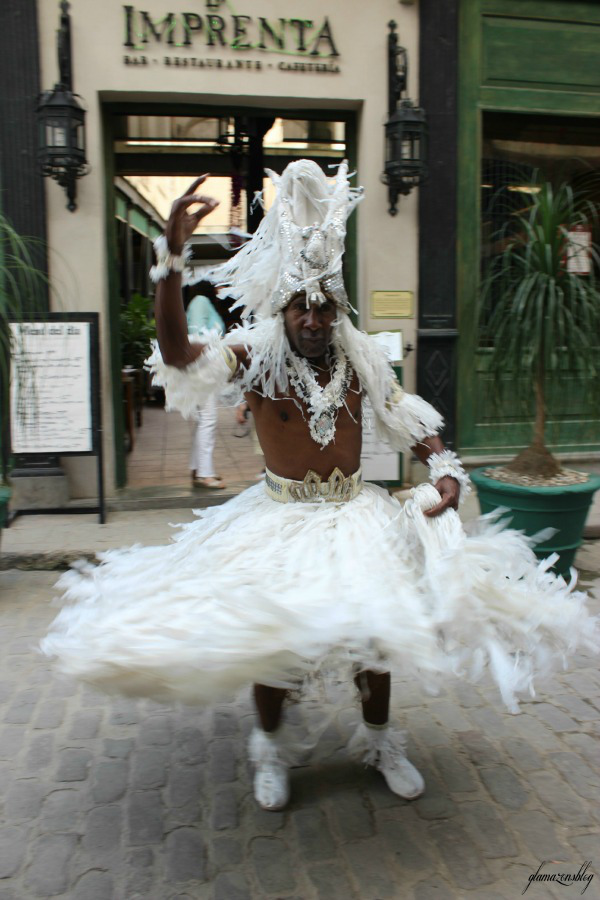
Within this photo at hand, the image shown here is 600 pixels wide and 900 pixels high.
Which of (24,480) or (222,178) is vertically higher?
(222,178)

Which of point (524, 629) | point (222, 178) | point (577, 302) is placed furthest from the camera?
point (222, 178)

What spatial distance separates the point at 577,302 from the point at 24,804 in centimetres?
375

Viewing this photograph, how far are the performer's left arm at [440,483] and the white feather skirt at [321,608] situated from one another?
3 cm

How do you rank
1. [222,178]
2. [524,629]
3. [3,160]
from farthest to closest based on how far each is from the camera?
[222,178]
[3,160]
[524,629]

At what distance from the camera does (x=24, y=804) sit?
245cm

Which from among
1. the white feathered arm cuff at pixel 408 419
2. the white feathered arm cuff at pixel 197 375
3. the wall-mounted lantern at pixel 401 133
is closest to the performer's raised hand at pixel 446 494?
the white feathered arm cuff at pixel 408 419

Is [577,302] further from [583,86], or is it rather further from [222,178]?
[222,178]

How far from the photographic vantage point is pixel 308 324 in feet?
7.90

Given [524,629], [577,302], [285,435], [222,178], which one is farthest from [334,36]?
[524,629]

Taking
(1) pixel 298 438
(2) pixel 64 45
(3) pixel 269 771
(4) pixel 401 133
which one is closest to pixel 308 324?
(1) pixel 298 438

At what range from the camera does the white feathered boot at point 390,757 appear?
97.5 inches

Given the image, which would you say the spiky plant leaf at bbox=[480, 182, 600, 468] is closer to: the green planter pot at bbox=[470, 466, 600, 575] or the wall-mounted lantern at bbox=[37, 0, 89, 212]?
the green planter pot at bbox=[470, 466, 600, 575]

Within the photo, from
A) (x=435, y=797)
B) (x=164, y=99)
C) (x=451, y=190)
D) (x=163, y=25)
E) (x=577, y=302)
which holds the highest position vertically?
(x=163, y=25)

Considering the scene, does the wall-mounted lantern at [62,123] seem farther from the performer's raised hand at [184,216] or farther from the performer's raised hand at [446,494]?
the performer's raised hand at [446,494]
